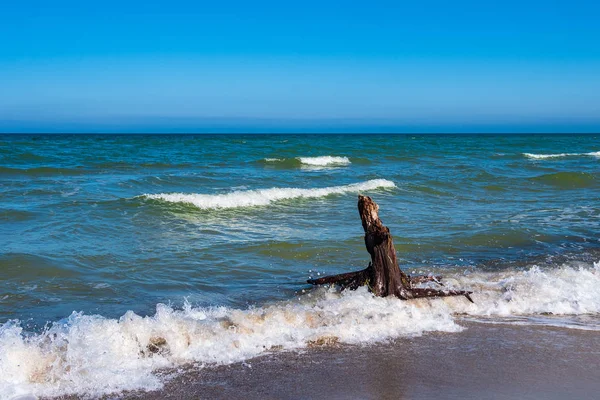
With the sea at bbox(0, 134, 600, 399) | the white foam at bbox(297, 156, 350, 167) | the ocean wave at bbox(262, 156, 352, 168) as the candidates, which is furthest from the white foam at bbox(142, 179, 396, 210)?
the white foam at bbox(297, 156, 350, 167)

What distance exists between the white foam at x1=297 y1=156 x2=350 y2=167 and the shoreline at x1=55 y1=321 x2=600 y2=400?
26.5 meters

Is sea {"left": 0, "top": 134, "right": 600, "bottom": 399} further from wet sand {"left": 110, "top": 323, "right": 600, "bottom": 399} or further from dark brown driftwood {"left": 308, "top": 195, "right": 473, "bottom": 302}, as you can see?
wet sand {"left": 110, "top": 323, "right": 600, "bottom": 399}

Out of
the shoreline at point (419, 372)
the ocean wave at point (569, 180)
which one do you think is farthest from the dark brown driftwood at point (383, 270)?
the ocean wave at point (569, 180)

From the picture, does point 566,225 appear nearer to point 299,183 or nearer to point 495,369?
point 495,369

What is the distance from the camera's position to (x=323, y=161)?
33125mm

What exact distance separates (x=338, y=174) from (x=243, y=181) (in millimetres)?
5233

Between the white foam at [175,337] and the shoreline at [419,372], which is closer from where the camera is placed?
the shoreline at [419,372]

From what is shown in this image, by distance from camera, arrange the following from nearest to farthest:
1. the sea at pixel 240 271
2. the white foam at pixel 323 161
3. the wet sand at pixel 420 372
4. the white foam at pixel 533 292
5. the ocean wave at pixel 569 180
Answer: the wet sand at pixel 420 372, the sea at pixel 240 271, the white foam at pixel 533 292, the ocean wave at pixel 569 180, the white foam at pixel 323 161

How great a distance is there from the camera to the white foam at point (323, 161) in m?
32.0

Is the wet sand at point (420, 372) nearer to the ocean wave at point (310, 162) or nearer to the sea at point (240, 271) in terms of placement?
the sea at point (240, 271)

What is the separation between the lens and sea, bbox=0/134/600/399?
15.6 ft

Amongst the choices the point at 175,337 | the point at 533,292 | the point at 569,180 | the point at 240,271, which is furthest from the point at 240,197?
the point at 569,180

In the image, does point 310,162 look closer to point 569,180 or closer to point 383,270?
point 569,180

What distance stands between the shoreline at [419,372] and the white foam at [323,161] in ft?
87.0
